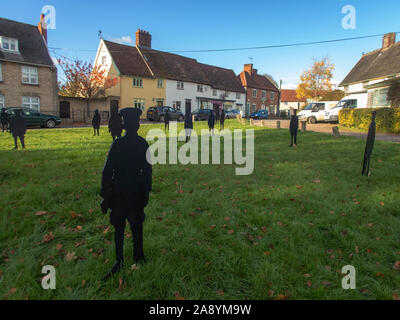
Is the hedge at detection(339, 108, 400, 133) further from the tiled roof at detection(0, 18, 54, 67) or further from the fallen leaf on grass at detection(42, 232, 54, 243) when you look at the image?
the tiled roof at detection(0, 18, 54, 67)

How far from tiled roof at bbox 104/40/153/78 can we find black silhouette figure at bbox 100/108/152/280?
3321cm

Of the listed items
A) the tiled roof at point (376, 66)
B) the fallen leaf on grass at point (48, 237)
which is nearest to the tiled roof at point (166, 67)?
the tiled roof at point (376, 66)

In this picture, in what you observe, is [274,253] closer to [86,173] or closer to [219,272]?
[219,272]

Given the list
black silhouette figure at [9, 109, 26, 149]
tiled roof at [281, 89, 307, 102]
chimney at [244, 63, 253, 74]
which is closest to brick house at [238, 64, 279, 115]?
chimney at [244, 63, 253, 74]

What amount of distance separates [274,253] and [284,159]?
628 centimetres

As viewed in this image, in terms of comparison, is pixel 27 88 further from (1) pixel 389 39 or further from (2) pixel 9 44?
(1) pixel 389 39

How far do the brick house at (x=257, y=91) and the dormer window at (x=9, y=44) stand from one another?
124 feet

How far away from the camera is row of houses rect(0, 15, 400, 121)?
25.3m

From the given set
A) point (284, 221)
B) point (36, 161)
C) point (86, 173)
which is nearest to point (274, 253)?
point (284, 221)

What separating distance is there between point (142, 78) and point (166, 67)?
209 inches

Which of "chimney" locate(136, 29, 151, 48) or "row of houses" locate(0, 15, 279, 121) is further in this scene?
"chimney" locate(136, 29, 151, 48)

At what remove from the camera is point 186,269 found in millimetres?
3051

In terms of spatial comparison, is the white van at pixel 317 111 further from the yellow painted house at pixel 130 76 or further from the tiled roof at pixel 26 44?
the tiled roof at pixel 26 44

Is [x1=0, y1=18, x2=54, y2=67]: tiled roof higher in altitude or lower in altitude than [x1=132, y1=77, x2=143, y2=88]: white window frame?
higher
